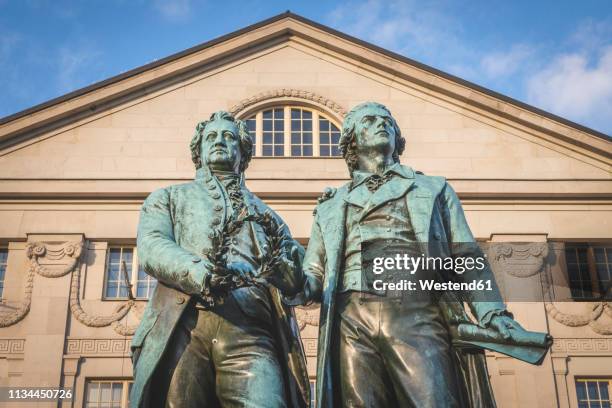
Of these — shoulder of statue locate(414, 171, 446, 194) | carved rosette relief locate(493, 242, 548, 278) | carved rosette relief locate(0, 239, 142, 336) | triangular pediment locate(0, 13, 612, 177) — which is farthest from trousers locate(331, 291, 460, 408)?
triangular pediment locate(0, 13, 612, 177)

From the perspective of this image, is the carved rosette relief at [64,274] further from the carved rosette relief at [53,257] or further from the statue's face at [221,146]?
the statue's face at [221,146]

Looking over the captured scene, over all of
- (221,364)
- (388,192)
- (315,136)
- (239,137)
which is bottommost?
(221,364)

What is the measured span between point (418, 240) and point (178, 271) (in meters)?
1.49

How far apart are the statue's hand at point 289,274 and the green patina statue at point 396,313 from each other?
12cm

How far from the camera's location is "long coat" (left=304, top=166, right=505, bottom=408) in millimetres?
5691

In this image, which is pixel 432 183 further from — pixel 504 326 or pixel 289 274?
pixel 289 274

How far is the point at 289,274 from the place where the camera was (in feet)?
18.6

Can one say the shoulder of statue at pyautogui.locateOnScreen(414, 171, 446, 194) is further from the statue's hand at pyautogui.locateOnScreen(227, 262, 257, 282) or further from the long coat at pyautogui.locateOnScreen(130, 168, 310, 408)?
the statue's hand at pyautogui.locateOnScreen(227, 262, 257, 282)

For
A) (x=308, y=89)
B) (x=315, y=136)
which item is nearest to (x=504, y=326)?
(x=315, y=136)

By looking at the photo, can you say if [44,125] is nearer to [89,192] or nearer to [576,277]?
[89,192]

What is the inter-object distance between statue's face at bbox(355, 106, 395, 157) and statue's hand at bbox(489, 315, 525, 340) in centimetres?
156

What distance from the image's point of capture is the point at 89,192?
81.3 feet

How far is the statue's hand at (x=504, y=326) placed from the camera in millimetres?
5586

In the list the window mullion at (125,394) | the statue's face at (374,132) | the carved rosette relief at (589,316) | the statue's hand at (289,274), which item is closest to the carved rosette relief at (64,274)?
the window mullion at (125,394)
